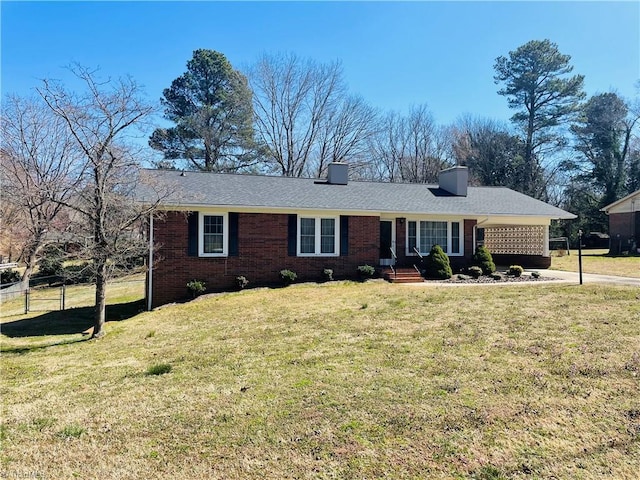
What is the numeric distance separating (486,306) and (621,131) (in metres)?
37.9

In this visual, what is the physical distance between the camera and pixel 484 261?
15.6 m

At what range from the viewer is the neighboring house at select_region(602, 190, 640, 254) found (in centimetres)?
2689

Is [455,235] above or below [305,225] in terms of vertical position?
below

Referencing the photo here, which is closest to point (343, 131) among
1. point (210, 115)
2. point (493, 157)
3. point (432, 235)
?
point (210, 115)

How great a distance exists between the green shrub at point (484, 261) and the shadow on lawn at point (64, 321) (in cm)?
1254

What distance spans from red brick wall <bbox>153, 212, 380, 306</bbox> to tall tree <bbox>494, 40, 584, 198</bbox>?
27847 mm

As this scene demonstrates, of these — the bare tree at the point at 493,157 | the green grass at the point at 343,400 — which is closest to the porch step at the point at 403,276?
the green grass at the point at 343,400

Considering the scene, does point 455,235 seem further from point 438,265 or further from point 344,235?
point 344,235

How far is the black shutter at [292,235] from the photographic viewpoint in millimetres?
14047

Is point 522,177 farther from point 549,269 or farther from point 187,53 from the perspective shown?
point 187,53

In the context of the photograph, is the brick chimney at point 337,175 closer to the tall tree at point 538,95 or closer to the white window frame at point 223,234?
the white window frame at point 223,234

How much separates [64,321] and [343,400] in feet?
33.8

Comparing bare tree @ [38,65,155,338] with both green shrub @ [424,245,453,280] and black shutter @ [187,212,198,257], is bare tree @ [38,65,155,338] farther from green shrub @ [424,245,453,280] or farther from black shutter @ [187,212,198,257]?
green shrub @ [424,245,453,280]

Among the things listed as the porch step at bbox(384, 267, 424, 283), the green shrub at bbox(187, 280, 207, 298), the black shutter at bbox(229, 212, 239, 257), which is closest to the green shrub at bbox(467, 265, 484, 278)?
the porch step at bbox(384, 267, 424, 283)
